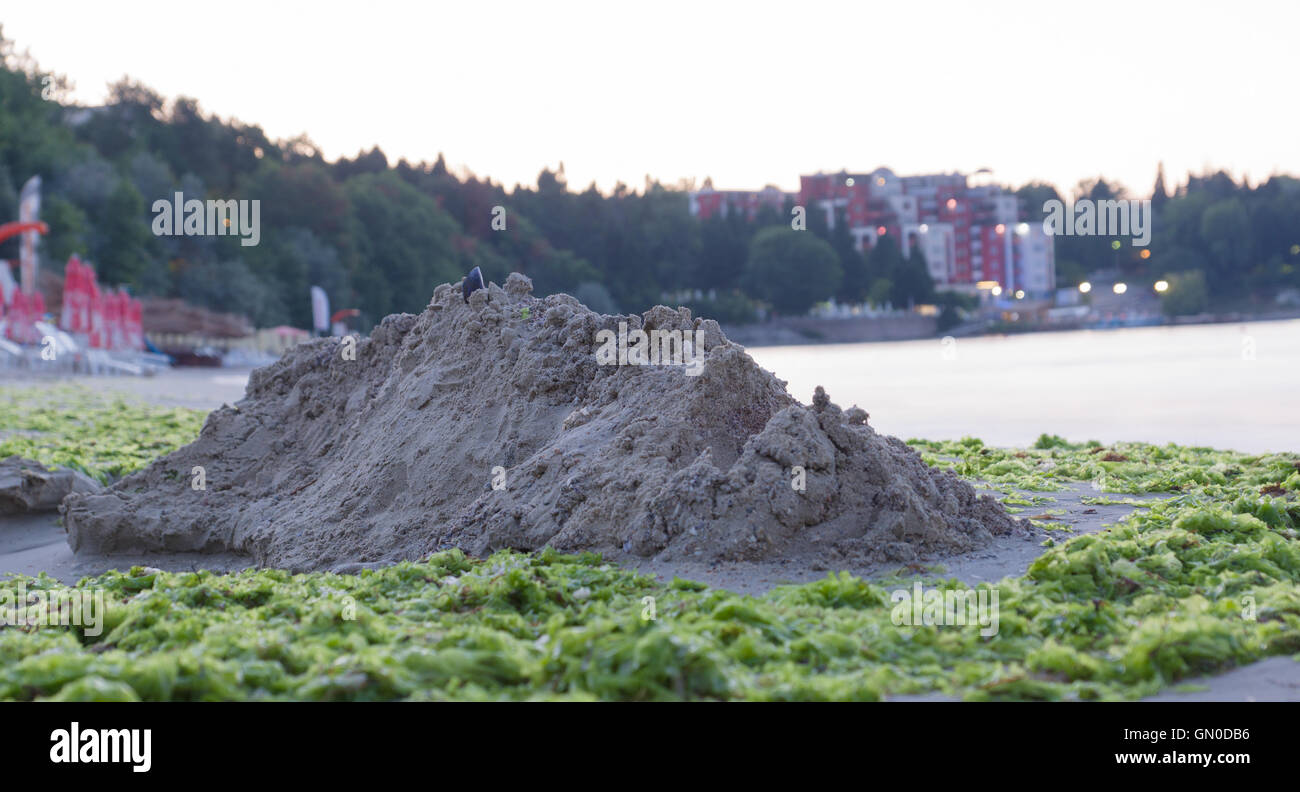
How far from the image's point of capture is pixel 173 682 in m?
3.92

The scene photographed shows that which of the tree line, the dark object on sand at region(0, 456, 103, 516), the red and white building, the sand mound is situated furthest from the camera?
the red and white building

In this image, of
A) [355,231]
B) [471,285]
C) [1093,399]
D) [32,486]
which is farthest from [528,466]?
[355,231]

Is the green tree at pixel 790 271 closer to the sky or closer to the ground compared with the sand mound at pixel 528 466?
closer to the sky

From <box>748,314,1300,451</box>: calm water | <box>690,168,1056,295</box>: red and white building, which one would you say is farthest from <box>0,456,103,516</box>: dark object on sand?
<box>690,168,1056,295</box>: red and white building

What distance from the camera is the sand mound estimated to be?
233 inches

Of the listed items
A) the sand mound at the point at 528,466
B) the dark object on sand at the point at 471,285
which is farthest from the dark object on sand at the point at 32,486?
the dark object on sand at the point at 471,285

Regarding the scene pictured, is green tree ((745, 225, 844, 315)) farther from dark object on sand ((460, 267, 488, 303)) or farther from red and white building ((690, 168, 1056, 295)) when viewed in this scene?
dark object on sand ((460, 267, 488, 303))

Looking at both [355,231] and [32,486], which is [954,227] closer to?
[355,231]

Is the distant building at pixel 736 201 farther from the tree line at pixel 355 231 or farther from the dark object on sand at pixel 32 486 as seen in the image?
the dark object on sand at pixel 32 486

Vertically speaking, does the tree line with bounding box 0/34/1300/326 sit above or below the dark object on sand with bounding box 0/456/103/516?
above

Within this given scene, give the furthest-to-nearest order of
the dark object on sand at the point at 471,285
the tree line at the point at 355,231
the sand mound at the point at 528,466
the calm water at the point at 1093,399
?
the tree line at the point at 355,231 < the calm water at the point at 1093,399 < the dark object on sand at the point at 471,285 < the sand mound at the point at 528,466

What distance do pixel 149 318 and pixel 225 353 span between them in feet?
24.1

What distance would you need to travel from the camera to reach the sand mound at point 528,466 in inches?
233
